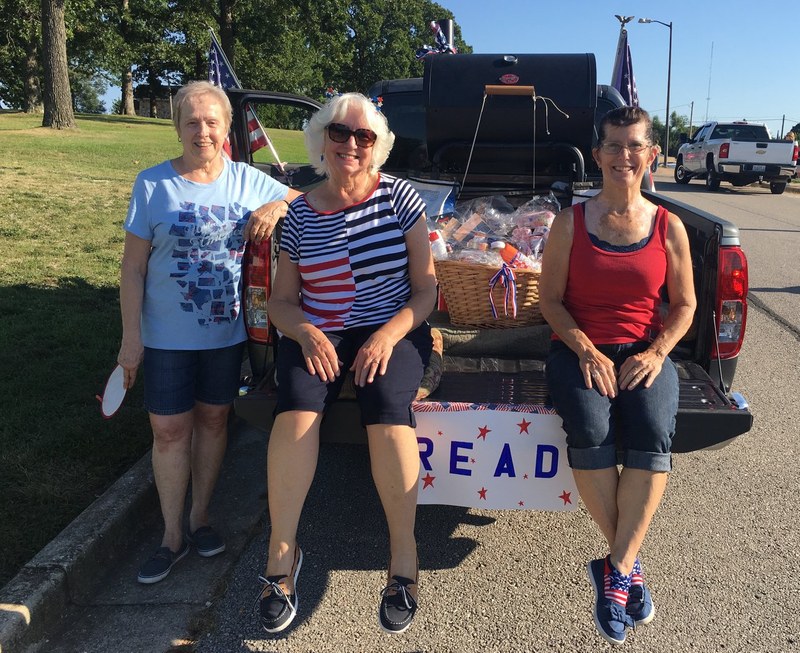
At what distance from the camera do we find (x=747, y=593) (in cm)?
275

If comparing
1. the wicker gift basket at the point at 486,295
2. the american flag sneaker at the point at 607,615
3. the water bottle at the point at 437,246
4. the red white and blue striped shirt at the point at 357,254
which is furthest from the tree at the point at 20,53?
the american flag sneaker at the point at 607,615

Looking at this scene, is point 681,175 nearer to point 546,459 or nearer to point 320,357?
point 546,459

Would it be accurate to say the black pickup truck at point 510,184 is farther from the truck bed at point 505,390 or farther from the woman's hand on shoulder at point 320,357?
the woman's hand on shoulder at point 320,357

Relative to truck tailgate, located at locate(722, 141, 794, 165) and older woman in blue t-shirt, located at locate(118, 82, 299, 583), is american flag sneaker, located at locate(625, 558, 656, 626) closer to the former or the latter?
older woman in blue t-shirt, located at locate(118, 82, 299, 583)

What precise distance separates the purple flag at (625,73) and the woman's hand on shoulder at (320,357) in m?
8.50

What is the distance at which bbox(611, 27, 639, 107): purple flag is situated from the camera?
32.6ft

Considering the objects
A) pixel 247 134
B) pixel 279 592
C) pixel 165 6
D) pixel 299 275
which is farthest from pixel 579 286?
pixel 165 6

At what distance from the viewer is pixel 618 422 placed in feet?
8.86

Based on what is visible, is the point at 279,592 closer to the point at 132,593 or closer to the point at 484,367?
the point at 132,593

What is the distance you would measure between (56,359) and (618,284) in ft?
12.4

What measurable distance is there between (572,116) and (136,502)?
11.2 ft

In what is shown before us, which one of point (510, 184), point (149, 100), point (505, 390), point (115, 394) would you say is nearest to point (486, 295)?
point (505, 390)

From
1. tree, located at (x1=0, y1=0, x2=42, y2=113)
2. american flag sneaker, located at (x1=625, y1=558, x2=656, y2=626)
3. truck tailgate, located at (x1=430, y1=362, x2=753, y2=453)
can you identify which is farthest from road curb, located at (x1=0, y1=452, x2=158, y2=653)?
tree, located at (x1=0, y1=0, x2=42, y2=113)

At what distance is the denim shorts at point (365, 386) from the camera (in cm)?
261
